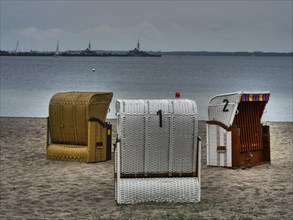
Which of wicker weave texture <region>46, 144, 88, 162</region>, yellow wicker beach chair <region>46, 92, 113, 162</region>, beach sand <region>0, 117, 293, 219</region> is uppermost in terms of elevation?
yellow wicker beach chair <region>46, 92, 113, 162</region>

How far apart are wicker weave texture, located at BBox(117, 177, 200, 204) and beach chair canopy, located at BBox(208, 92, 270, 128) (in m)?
3.55

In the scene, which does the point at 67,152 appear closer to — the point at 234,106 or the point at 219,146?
the point at 219,146

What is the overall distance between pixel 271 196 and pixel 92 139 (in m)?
5.07

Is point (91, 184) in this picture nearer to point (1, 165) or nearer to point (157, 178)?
point (157, 178)

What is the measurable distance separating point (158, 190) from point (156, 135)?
98cm

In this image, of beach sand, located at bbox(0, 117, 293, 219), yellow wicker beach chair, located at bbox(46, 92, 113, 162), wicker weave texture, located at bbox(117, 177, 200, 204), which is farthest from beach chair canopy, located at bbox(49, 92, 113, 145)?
wicker weave texture, located at bbox(117, 177, 200, 204)

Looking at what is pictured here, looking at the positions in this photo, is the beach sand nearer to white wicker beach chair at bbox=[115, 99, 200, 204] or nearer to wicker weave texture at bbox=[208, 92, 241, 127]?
white wicker beach chair at bbox=[115, 99, 200, 204]

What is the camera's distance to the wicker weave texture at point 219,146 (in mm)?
13820

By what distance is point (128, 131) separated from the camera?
10133 millimetres

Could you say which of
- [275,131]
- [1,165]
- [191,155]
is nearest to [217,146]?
[191,155]

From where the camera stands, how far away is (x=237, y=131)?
13.6 metres

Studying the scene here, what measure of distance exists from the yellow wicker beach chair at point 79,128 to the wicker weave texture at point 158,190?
433 cm

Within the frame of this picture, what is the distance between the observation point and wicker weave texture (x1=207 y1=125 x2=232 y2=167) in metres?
13.8

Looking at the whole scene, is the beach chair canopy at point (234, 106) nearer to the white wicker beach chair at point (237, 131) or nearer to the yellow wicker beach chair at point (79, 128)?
the white wicker beach chair at point (237, 131)
